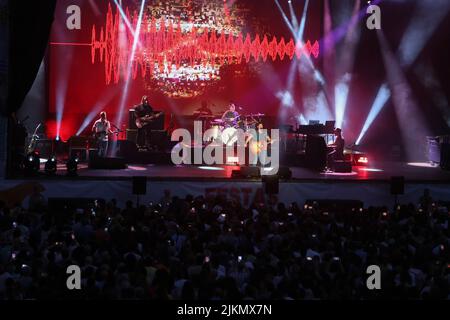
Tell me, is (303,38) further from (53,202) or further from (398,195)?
(53,202)

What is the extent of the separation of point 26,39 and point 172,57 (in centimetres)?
962

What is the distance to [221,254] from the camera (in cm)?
871

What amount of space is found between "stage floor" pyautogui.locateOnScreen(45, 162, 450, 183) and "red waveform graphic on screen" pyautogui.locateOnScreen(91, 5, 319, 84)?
4983 mm

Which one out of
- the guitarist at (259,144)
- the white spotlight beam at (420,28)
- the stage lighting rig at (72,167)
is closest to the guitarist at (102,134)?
the stage lighting rig at (72,167)

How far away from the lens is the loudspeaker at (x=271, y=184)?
15.7m

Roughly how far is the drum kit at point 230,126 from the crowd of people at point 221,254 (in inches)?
347

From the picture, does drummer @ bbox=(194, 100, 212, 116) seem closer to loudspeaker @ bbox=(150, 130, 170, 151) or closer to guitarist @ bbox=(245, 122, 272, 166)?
loudspeaker @ bbox=(150, 130, 170, 151)

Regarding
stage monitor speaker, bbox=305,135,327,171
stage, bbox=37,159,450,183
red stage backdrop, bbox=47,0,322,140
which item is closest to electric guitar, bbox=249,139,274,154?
stage, bbox=37,159,450,183

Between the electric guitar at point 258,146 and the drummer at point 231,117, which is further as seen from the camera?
the drummer at point 231,117

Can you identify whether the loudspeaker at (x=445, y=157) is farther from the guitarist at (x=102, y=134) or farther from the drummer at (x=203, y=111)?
the guitarist at (x=102, y=134)

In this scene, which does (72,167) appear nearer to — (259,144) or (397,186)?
(259,144)

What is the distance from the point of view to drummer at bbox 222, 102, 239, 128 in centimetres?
2177

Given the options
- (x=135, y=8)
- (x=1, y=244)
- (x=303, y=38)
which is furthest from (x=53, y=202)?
(x=303, y=38)

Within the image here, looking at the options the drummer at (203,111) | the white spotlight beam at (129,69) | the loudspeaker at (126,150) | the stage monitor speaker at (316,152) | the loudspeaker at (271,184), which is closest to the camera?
the loudspeaker at (271,184)
